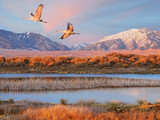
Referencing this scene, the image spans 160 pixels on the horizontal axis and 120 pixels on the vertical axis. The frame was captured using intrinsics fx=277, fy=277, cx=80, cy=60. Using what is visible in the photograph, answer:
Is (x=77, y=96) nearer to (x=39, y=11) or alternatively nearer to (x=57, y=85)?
(x=57, y=85)

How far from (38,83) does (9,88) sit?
375cm

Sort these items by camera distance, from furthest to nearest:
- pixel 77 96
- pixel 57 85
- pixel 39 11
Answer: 1. pixel 57 85
2. pixel 77 96
3. pixel 39 11

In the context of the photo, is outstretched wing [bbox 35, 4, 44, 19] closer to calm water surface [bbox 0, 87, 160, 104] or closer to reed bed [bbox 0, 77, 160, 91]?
calm water surface [bbox 0, 87, 160, 104]

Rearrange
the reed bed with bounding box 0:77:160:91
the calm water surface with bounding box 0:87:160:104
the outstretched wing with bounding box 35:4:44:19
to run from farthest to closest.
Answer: the reed bed with bounding box 0:77:160:91, the calm water surface with bounding box 0:87:160:104, the outstretched wing with bounding box 35:4:44:19

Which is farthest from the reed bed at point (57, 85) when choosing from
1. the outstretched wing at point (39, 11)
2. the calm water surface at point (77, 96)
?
the outstretched wing at point (39, 11)

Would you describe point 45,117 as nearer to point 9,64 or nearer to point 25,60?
point 9,64

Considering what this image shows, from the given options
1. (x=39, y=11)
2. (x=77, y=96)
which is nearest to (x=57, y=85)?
(x=77, y=96)

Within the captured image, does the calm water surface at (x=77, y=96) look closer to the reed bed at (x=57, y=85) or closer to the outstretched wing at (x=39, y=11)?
the reed bed at (x=57, y=85)

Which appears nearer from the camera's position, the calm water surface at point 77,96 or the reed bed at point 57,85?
the calm water surface at point 77,96

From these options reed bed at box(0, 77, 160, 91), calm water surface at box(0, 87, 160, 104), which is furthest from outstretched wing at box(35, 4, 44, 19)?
reed bed at box(0, 77, 160, 91)

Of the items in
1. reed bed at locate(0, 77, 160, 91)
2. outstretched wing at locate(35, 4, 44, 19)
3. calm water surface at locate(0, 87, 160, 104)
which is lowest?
calm water surface at locate(0, 87, 160, 104)

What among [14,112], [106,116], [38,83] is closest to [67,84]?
[38,83]

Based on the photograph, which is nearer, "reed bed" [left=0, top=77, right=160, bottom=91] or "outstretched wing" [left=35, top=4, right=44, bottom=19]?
"outstretched wing" [left=35, top=4, right=44, bottom=19]

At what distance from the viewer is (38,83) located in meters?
33.2
